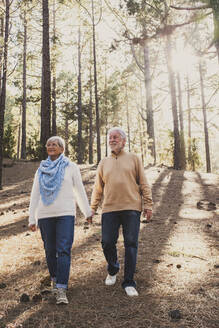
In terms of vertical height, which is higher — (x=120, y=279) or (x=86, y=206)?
(x=86, y=206)

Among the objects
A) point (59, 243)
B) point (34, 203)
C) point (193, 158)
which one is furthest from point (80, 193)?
point (193, 158)

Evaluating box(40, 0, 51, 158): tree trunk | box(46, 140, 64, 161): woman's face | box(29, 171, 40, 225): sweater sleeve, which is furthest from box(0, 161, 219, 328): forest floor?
box(40, 0, 51, 158): tree trunk

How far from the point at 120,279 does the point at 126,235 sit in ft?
3.05

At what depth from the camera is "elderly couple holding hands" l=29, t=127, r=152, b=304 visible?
3.74 m

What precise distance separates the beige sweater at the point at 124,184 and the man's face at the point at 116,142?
0.25 ft

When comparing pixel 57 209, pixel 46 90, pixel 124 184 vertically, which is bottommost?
pixel 57 209

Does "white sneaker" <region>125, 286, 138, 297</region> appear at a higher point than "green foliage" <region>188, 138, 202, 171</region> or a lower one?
lower

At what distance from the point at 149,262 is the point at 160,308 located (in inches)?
63.2

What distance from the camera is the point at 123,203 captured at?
3.84m

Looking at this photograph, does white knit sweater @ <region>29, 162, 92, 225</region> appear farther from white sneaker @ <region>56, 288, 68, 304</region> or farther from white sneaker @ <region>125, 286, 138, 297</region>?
white sneaker @ <region>125, 286, 138, 297</region>

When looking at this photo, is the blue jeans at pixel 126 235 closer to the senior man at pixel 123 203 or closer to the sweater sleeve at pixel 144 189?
the senior man at pixel 123 203

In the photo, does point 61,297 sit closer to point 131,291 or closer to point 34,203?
point 131,291

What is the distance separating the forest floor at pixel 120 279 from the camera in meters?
3.18

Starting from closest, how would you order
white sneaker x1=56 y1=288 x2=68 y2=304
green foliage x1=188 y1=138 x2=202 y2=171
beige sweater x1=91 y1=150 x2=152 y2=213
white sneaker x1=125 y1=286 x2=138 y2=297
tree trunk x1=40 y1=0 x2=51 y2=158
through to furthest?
white sneaker x1=56 y1=288 x2=68 y2=304, white sneaker x1=125 y1=286 x2=138 y2=297, beige sweater x1=91 y1=150 x2=152 y2=213, tree trunk x1=40 y1=0 x2=51 y2=158, green foliage x1=188 y1=138 x2=202 y2=171
